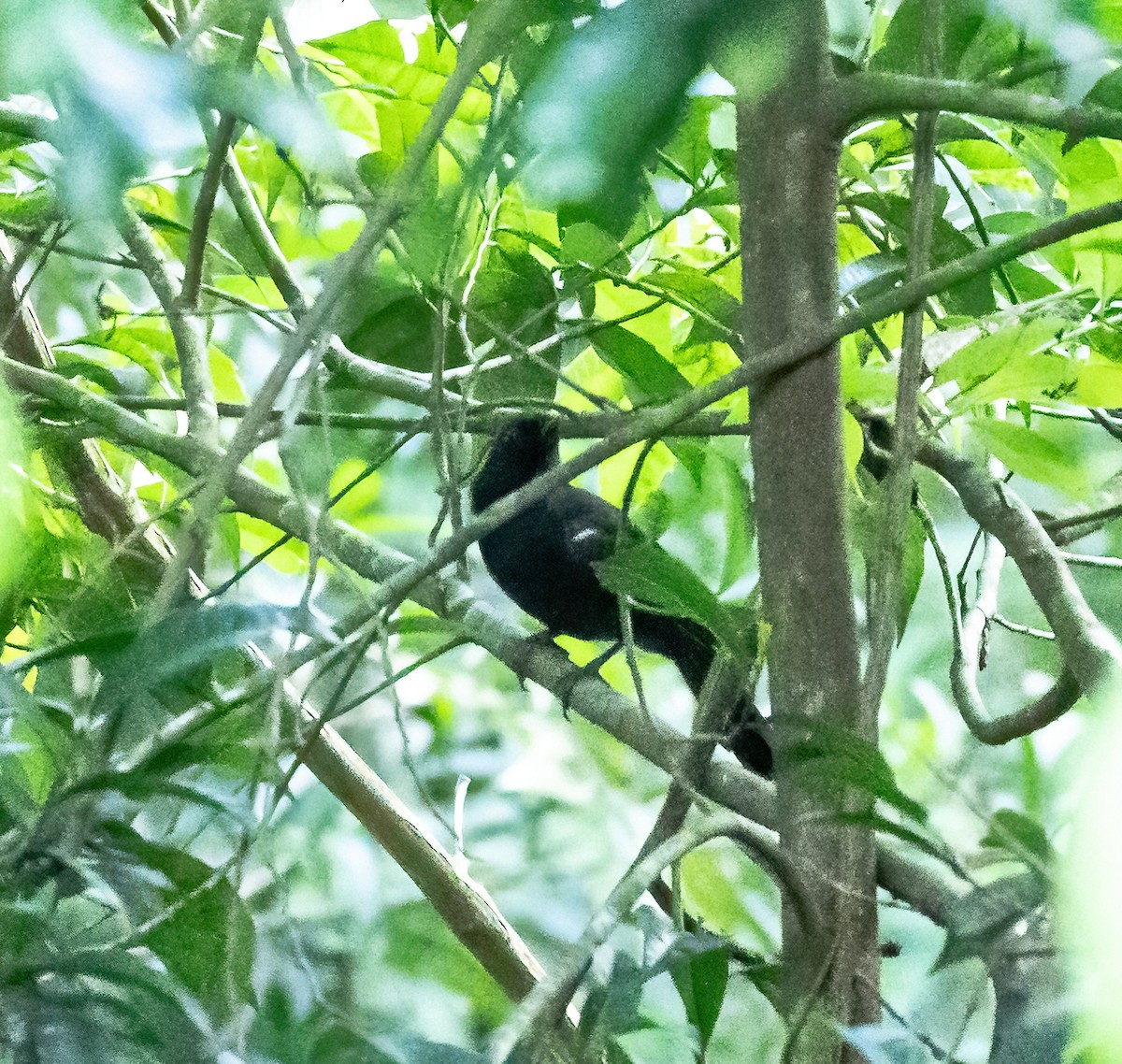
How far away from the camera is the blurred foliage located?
1.09 feet

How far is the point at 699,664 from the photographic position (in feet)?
2.48

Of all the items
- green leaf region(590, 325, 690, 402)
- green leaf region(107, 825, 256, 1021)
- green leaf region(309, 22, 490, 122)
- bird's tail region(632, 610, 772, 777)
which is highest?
green leaf region(309, 22, 490, 122)

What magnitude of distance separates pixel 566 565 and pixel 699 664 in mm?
527

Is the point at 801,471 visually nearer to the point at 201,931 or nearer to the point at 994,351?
the point at 994,351

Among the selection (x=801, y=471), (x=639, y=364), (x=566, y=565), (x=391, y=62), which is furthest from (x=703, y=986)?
(x=566, y=565)

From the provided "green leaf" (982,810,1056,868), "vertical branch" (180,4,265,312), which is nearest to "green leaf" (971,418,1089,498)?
"green leaf" (982,810,1056,868)

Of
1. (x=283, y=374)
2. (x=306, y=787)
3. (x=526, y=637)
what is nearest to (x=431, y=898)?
(x=306, y=787)

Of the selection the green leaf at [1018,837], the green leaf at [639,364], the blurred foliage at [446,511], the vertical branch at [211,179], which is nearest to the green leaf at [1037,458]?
the blurred foliage at [446,511]

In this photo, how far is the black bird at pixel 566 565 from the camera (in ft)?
2.28

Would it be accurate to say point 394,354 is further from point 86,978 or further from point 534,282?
point 86,978

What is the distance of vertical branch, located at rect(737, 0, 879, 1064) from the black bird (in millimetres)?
50

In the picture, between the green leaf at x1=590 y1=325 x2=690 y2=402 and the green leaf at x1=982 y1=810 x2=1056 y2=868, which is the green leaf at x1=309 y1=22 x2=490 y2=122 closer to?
the green leaf at x1=590 y1=325 x2=690 y2=402

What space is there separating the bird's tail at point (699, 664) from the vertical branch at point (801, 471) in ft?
0.10

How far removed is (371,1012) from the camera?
16.3 inches
